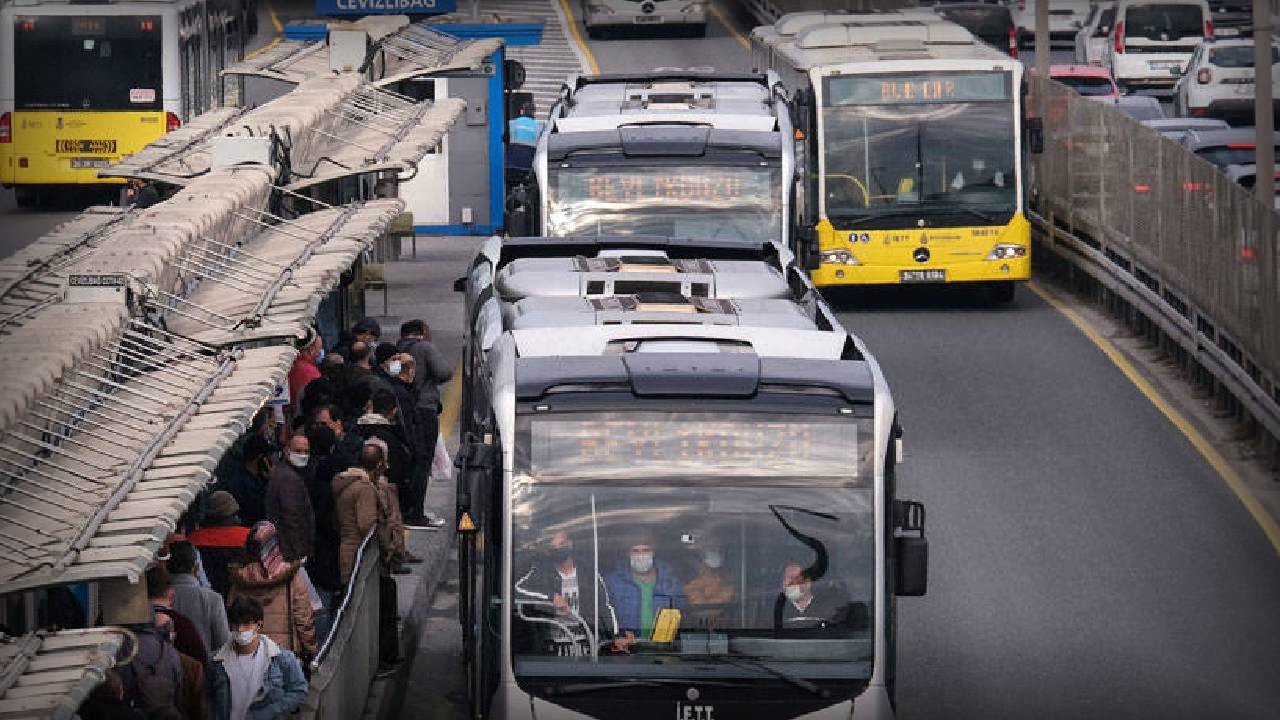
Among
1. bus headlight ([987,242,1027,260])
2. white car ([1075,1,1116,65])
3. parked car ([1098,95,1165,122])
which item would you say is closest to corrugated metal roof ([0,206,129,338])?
bus headlight ([987,242,1027,260])

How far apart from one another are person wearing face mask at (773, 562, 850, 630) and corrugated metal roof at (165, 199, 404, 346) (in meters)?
2.96

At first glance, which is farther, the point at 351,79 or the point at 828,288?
the point at 828,288

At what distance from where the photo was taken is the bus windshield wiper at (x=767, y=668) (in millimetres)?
13727

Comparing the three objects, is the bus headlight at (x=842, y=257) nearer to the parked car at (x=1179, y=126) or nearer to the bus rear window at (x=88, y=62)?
the parked car at (x=1179, y=126)

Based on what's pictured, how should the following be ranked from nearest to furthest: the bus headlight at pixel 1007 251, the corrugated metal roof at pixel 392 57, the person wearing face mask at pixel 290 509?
the person wearing face mask at pixel 290 509 < the corrugated metal roof at pixel 392 57 < the bus headlight at pixel 1007 251

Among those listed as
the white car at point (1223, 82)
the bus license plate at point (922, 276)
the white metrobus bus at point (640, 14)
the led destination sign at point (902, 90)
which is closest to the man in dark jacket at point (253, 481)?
the bus license plate at point (922, 276)

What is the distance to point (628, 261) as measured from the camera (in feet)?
67.3

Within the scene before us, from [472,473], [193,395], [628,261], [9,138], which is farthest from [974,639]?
[9,138]

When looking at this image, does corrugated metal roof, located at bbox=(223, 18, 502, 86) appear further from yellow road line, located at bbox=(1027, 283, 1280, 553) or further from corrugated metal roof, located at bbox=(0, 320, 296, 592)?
corrugated metal roof, located at bbox=(0, 320, 296, 592)

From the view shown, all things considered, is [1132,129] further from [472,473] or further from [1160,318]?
[472,473]

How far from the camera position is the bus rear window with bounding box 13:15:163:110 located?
4141cm

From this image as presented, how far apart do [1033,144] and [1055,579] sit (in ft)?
42.2

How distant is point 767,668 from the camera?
45.1 feet

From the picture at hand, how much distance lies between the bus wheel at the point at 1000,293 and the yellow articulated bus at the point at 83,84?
508 inches
